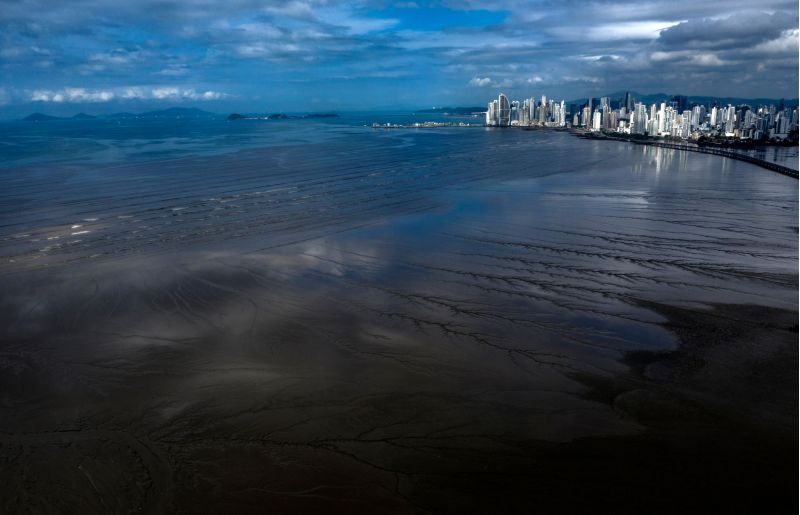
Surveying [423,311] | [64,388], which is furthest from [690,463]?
[64,388]

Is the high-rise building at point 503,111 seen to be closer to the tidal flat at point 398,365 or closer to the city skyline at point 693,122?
the city skyline at point 693,122

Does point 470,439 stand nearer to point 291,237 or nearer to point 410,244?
point 410,244

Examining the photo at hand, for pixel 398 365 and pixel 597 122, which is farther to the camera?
pixel 597 122

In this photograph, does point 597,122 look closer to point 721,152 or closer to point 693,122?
point 693,122

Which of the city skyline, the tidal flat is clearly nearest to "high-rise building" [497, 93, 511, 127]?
the city skyline

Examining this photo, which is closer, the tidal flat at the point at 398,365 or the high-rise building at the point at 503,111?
the tidal flat at the point at 398,365

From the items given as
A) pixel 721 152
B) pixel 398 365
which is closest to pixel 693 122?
pixel 721 152

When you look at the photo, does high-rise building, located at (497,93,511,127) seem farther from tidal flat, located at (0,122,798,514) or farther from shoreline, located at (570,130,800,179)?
tidal flat, located at (0,122,798,514)

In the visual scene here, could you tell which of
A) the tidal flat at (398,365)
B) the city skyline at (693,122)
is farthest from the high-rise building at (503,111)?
the tidal flat at (398,365)
